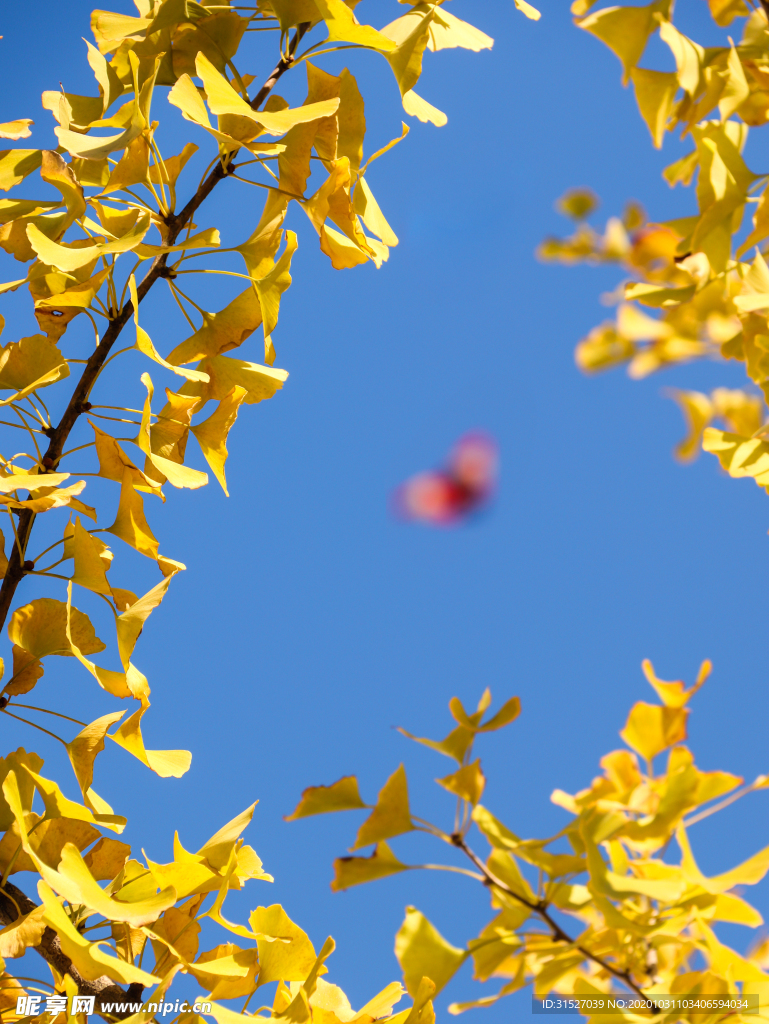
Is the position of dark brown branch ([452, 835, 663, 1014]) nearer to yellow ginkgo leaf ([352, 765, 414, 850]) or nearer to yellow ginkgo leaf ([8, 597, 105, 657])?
yellow ginkgo leaf ([352, 765, 414, 850])

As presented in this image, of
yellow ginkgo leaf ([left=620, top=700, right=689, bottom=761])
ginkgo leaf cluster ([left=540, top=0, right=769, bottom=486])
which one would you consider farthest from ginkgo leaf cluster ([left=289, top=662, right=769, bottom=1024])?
ginkgo leaf cluster ([left=540, top=0, right=769, bottom=486])

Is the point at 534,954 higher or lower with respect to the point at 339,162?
lower

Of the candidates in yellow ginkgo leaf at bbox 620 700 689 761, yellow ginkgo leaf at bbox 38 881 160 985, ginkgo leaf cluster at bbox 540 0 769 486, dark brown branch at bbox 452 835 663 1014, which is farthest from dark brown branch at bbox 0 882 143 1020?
ginkgo leaf cluster at bbox 540 0 769 486

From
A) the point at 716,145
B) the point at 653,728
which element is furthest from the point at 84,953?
the point at 716,145

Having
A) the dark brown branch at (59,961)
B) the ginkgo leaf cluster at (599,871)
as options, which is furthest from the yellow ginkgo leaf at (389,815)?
the dark brown branch at (59,961)

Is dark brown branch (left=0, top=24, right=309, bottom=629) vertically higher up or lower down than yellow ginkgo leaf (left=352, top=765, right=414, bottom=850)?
higher up

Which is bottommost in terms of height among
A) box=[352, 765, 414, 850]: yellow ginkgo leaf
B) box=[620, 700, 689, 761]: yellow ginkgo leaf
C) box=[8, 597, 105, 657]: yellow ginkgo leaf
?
box=[352, 765, 414, 850]: yellow ginkgo leaf

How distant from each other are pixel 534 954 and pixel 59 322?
20.8 inches

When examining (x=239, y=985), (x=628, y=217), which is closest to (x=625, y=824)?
(x=239, y=985)

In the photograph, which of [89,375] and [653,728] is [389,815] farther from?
[89,375]

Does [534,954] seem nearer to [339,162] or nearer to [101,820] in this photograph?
[101,820]

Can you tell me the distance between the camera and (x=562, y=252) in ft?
4.63

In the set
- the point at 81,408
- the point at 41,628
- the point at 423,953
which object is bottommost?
the point at 423,953

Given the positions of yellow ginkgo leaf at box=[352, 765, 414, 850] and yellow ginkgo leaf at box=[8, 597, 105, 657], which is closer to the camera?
yellow ginkgo leaf at box=[352, 765, 414, 850]
